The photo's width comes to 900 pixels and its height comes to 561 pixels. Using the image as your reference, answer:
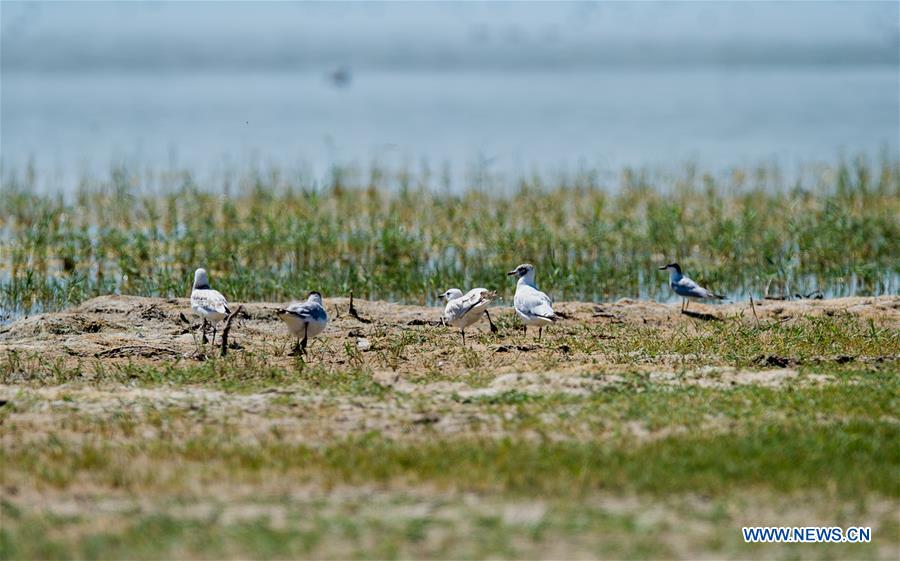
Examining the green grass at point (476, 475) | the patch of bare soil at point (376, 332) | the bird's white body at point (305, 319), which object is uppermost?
the bird's white body at point (305, 319)

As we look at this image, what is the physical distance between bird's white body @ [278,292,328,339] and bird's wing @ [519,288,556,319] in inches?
79.8

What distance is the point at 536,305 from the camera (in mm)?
12727

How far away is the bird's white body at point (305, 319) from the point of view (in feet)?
38.3

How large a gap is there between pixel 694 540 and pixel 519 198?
14.1 m

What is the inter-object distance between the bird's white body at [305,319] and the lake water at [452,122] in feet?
35.1

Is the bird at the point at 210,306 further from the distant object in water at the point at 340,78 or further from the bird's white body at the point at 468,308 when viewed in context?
the distant object in water at the point at 340,78

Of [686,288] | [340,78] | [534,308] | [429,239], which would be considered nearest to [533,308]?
[534,308]

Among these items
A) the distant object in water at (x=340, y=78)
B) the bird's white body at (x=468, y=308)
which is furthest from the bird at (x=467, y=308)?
the distant object in water at (x=340, y=78)

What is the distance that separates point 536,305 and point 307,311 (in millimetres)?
2276

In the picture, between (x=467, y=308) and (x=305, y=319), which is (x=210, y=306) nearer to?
(x=305, y=319)

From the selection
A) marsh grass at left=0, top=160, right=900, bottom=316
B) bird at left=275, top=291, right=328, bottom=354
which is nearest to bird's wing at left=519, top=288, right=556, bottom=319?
bird at left=275, top=291, right=328, bottom=354

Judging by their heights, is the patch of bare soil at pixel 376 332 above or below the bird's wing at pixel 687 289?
below

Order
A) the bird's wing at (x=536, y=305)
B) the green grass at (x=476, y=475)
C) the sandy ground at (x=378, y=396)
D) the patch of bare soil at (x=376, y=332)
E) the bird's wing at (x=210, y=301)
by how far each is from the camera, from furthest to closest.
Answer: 1. the bird's wing at (x=536, y=305)
2. the bird's wing at (x=210, y=301)
3. the patch of bare soil at (x=376, y=332)
4. the sandy ground at (x=378, y=396)
5. the green grass at (x=476, y=475)

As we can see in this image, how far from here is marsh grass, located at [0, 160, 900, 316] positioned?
16.5m
